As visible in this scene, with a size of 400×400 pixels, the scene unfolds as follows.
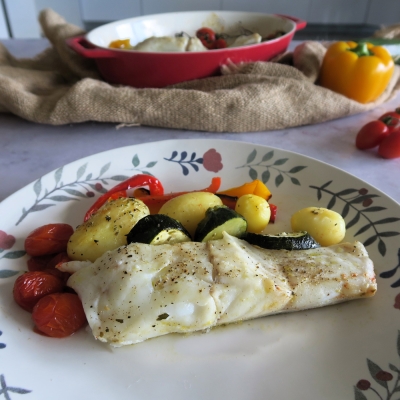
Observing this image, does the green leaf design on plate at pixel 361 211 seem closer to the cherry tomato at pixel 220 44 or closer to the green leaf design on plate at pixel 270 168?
the green leaf design on plate at pixel 270 168

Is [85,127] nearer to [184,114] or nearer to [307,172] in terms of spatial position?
[184,114]

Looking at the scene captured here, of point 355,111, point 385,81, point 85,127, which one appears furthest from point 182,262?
point 385,81

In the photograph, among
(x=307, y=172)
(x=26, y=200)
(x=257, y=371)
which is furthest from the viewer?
(x=307, y=172)

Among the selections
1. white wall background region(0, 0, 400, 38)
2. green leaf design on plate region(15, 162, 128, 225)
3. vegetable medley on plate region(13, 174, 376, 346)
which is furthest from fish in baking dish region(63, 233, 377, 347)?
white wall background region(0, 0, 400, 38)

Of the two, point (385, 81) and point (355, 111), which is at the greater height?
point (385, 81)

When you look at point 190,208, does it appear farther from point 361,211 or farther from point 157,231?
point 361,211

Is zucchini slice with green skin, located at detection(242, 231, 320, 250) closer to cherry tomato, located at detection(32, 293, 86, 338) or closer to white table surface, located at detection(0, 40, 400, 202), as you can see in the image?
cherry tomato, located at detection(32, 293, 86, 338)
